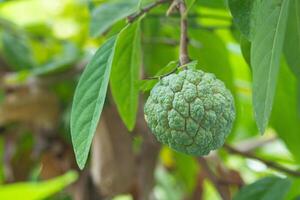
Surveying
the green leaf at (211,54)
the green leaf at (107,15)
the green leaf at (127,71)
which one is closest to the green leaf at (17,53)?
the green leaf at (211,54)

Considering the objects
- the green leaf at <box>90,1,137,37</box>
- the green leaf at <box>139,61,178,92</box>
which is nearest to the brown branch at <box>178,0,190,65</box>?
the green leaf at <box>139,61,178,92</box>

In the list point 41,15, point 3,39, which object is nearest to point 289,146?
point 3,39

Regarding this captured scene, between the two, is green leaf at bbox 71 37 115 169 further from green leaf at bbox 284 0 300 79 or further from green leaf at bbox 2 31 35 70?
green leaf at bbox 2 31 35 70

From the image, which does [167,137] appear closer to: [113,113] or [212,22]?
[113,113]

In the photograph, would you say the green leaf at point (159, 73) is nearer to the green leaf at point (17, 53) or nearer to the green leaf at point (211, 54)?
the green leaf at point (211, 54)

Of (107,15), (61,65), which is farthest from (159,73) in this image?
(61,65)

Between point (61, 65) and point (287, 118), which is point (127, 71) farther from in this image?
point (61, 65)
